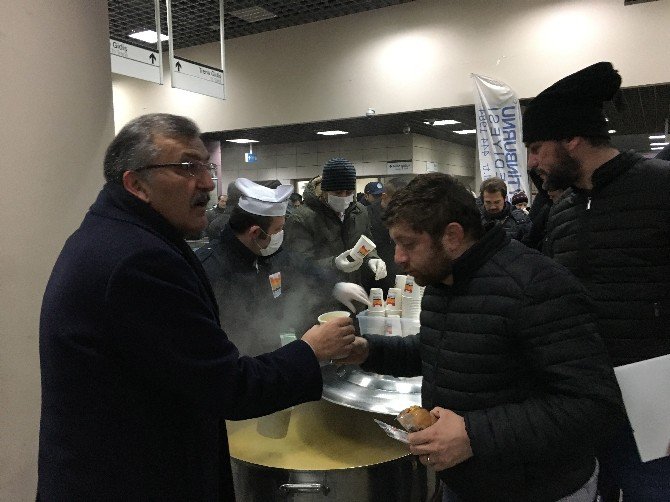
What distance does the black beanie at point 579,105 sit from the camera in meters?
1.82

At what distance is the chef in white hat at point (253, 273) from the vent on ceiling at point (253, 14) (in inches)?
205

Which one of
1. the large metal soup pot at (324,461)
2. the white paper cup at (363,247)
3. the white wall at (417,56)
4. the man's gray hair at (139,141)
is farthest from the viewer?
the white wall at (417,56)

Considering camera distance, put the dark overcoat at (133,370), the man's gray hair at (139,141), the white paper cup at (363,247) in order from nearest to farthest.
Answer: the dark overcoat at (133,370) → the man's gray hair at (139,141) → the white paper cup at (363,247)

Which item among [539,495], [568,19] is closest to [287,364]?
[539,495]

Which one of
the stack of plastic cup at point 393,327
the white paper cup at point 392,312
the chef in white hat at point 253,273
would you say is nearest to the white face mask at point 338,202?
the chef in white hat at point 253,273

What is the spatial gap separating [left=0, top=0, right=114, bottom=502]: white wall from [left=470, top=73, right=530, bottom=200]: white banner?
4.43 metres

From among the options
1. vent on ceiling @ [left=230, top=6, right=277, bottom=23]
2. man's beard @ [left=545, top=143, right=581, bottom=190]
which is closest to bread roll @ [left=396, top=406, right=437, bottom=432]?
man's beard @ [left=545, top=143, right=581, bottom=190]

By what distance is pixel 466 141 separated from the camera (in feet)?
40.7

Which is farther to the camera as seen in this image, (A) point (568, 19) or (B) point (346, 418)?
(A) point (568, 19)

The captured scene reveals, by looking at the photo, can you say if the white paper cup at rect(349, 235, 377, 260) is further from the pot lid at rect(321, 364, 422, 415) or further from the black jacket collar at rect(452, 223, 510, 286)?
the black jacket collar at rect(452, 223, 510, 286)

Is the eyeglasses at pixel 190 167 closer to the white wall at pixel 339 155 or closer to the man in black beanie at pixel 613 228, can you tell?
the man in black beanie at pixel 613 228

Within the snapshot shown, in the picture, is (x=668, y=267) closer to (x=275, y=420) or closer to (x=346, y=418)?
(x=346, y=418)

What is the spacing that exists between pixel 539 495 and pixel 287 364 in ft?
2.37

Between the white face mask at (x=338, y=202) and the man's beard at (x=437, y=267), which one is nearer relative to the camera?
the man's beard at (x=437, y=267)
